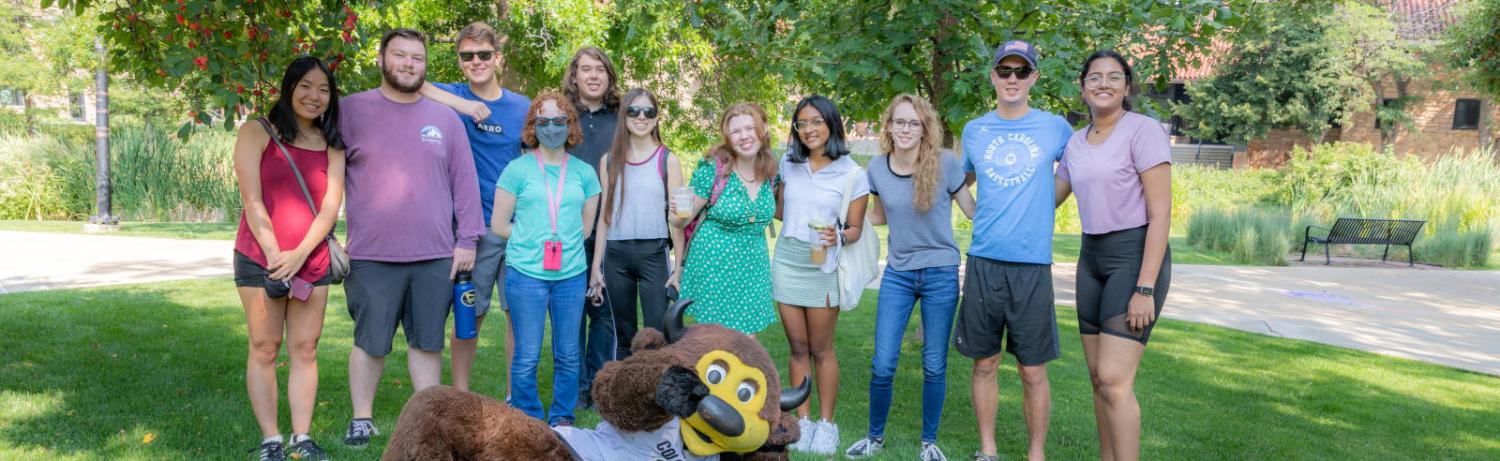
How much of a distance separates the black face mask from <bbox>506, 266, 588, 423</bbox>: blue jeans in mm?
925

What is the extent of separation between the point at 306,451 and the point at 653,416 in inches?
91.0

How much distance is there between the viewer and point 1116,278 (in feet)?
12.8

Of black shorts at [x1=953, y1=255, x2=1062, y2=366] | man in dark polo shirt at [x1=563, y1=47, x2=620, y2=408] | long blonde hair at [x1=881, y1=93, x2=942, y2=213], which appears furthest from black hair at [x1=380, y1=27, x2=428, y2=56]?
black shorts at [x1=953, y1=255, x2=1062, y2=366]

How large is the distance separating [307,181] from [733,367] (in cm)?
233

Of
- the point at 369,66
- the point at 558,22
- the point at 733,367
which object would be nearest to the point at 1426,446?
the point at 733,367

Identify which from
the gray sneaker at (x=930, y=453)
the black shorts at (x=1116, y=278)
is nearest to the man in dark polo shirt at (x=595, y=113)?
the gray sneaker at (x=930, y=453)

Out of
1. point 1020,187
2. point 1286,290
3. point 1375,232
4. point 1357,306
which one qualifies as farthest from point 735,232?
point 1375,232

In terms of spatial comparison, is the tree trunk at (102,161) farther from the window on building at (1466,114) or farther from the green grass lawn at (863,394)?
the window on building at (1466,114)

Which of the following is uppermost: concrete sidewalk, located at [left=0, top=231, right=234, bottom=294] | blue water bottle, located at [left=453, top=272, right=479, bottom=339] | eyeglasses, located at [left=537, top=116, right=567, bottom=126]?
eyeglasses, located at [left=537, top=116, right=567, bottom=126]

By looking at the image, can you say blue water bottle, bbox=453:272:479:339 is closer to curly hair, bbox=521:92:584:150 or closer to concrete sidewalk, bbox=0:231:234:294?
curly hair, bbox=521:92:584:150

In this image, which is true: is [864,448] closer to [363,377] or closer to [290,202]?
[363,377]

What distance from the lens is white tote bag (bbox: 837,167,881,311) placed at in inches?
186

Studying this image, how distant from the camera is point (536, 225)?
14.7 ft

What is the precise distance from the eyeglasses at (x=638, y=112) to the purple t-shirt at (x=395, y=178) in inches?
33.4
